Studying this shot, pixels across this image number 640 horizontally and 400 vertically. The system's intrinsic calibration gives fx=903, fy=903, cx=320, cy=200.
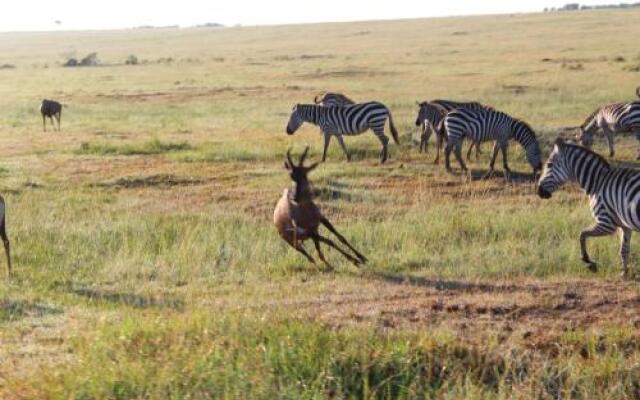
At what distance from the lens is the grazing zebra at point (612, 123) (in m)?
20.3

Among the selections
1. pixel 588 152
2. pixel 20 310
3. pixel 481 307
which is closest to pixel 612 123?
pixel 588 152

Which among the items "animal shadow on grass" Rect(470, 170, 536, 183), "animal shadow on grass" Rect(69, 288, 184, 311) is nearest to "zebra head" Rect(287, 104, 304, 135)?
"animal shadow on grass" Rect(470, 170, 536, 183)

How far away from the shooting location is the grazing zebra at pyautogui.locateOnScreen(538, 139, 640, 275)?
1039 centimetres

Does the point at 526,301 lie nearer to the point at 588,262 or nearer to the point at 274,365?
the point at 588,262

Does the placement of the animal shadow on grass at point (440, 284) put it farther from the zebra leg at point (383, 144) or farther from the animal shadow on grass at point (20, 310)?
the zebra leg at point (383, 144)

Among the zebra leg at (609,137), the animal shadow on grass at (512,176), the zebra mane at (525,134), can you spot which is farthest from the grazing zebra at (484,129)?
the zebra leg at (609,137)

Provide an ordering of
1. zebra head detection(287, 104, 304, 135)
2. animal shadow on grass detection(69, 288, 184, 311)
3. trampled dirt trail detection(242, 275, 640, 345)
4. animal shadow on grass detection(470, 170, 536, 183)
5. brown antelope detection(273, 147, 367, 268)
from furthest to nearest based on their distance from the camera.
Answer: zebra head detection(287, 104, 304, 135)
animal shadow on grass detection(470, 170, 536, 183)
brown antelope detection(273, 147, 367, 268)
animal shadow on grass detection(69, 288, 184, 311)
trampled dirt trail detection(242, 275, 640, 345)

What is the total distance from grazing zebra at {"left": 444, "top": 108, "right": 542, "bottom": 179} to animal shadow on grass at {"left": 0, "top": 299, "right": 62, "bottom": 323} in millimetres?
11543

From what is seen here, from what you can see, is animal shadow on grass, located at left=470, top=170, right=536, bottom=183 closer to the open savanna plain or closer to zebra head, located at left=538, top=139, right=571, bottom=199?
the open savanna plain

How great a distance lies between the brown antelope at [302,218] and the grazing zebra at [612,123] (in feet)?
35.6

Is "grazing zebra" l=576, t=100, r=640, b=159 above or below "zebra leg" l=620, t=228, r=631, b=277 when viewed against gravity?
above

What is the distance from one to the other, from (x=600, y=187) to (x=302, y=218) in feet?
12.0

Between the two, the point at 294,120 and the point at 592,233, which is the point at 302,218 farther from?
the point at 294,120

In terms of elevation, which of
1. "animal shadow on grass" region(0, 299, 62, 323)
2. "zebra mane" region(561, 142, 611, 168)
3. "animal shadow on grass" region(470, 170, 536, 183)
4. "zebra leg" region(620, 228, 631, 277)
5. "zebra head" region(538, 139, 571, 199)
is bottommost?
"animal shadow on grass" region(0, 299, 62, 323)
